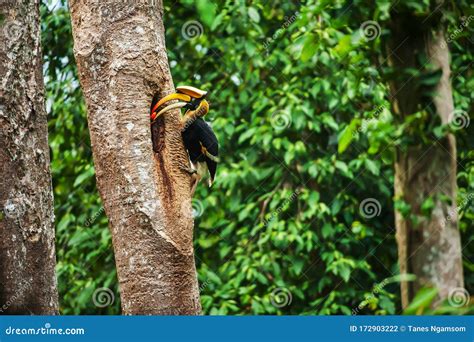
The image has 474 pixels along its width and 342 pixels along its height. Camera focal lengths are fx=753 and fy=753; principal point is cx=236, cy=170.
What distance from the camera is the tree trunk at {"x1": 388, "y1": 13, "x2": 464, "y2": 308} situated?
4.56 ft

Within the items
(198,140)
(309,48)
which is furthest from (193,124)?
(309,48)

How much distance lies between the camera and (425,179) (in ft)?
4.71

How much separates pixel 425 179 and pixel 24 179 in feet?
6.91

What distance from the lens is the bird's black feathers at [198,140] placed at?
10.00 feet

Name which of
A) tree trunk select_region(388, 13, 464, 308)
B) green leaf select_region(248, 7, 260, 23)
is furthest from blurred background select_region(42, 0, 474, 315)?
tree trunk select_region(388, 13, 464, 308)

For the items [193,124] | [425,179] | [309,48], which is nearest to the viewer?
[425,179]

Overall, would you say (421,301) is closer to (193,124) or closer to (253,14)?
(193,124)

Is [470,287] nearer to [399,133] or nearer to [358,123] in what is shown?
[358,123]

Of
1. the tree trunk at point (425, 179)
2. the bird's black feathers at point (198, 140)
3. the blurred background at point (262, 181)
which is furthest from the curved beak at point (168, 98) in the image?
the blurred background at point (262, 181)

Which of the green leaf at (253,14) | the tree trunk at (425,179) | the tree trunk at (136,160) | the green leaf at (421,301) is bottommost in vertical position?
the green leaf at (421,301)

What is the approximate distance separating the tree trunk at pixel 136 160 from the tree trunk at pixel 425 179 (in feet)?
4.47

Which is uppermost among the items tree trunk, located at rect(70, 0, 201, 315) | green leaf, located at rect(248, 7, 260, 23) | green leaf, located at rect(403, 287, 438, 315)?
green leaf, located at rect(248, 7, 260, 23)

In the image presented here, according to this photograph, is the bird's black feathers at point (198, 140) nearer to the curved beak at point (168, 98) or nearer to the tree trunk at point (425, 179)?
the curved beak at point (168, 98)

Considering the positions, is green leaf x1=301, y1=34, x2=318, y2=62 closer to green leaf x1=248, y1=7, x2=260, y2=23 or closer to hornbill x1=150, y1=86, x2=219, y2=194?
hornbill x1=150, y1=86, x2=219, y2=194
